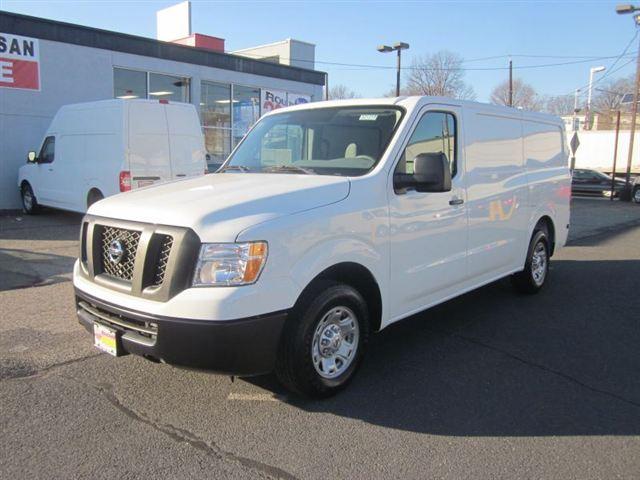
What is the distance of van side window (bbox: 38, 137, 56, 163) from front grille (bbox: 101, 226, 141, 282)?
396 inches

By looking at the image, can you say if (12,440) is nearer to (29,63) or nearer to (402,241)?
(402,241)

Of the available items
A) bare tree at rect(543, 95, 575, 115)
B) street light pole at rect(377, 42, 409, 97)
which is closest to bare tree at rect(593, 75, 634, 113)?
bare tree at rect(543, 95, 575, 115)

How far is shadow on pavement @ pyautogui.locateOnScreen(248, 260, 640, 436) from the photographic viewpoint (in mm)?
3602

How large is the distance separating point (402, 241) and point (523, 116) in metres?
2.93

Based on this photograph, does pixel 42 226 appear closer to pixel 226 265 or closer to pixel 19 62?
pixel 19 62

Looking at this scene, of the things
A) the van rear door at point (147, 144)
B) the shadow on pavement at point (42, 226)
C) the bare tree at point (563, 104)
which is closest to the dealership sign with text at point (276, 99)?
the shadow on pavement at point (42, 226)

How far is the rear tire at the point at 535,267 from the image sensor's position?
6.55 m

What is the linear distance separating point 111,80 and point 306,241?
562 inches

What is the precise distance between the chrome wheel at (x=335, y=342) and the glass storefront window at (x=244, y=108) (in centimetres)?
1623

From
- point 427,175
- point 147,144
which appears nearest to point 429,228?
point 427,175

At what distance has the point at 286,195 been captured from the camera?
3598mm

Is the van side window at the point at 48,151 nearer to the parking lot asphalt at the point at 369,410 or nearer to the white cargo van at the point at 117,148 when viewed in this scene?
the white cargo van at the point at 117,148

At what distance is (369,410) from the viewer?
3699mm

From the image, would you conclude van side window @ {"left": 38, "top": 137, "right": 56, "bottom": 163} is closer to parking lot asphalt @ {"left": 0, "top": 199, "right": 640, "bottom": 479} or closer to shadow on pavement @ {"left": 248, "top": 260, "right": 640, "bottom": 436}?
parking lot asphalt @ {"left": 0, "top": 199, "right": 640, "bottom": 479}
